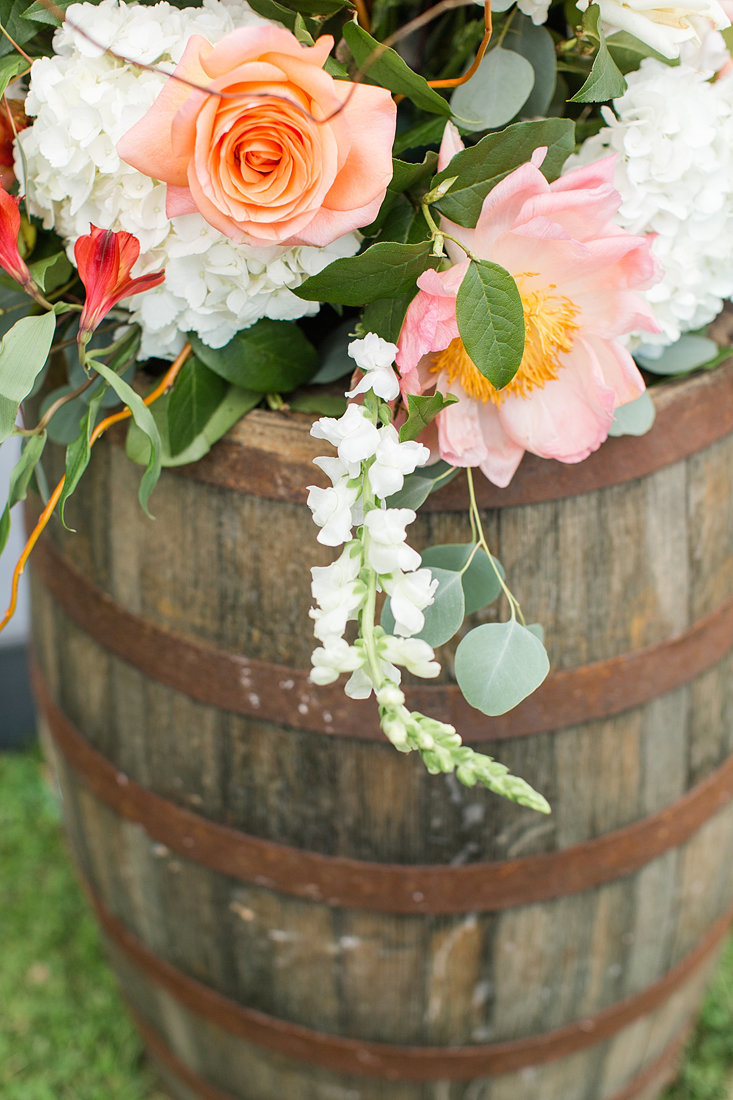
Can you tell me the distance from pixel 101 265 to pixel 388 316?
18 centimetres

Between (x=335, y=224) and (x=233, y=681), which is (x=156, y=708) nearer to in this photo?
(x=233, y=681)

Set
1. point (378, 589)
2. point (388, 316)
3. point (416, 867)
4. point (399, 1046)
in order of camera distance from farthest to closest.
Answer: point (399, 1046), point (416, 867), point (388, 316), point (378, 589)

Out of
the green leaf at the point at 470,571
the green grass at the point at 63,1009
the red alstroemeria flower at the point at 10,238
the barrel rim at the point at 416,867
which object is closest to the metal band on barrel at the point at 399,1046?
the barrel rim at the point at 416,867

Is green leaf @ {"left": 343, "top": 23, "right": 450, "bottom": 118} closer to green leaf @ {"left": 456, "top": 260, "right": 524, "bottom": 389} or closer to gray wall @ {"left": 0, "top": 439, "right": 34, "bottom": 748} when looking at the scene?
green leaf @ {"left": 456, "top": 260, "right": 524, "bottom": 389}

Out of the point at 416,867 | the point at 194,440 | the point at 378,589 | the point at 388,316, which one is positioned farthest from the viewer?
the point at 416,867

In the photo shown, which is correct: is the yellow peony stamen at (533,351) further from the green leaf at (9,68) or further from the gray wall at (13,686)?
the gray wall at (13,686)

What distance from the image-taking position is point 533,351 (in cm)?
62

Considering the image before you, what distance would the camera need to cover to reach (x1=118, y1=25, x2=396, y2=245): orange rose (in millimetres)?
543

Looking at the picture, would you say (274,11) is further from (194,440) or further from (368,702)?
(368,702)

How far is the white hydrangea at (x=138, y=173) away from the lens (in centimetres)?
62

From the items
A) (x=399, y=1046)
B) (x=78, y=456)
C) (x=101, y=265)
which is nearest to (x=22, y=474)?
(x=78, y=456)

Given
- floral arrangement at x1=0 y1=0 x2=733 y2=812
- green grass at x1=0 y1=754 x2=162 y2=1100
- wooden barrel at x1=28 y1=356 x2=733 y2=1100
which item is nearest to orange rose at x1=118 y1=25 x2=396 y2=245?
floral arrangement at x1=0 y1=0 x2=733 y2=812

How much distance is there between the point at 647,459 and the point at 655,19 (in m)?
0.31

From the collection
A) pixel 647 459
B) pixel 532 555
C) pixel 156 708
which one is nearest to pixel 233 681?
pixel 156 708
